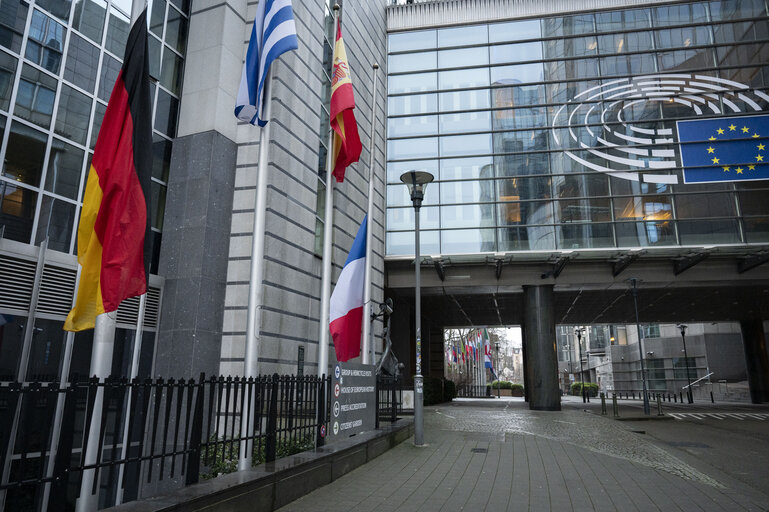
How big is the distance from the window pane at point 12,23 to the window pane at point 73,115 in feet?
4.19

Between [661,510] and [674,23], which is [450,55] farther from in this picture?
[661,510]

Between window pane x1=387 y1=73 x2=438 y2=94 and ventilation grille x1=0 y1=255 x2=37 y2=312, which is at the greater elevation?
window pane x1=387 y1=73 x2=438 y2=94

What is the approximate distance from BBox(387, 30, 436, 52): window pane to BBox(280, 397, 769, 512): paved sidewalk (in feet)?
83.1

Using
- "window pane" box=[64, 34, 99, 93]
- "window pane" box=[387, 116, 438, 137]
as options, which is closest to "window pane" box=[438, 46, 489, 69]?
"window pane" box=[387, 116, 438, 137]

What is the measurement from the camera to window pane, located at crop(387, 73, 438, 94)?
101ft

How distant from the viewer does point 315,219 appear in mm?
18062

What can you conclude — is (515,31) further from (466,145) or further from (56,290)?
→ (56,290)

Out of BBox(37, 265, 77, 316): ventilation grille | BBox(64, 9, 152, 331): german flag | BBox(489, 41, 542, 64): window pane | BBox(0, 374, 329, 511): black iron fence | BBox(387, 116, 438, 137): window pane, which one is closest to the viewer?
BBox(0, 374, 329, 511): black iron fence

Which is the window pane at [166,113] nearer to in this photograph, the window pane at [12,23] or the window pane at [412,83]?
the window pane at [12,23]

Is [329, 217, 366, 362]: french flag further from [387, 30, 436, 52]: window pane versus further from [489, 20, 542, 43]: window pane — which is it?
[489, 20, 542, 43]: window pane

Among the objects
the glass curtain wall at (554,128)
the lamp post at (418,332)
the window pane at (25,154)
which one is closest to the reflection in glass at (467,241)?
the glass curtain wall at (554,128)

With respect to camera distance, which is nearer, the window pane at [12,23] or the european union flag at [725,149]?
the window pane at [12,23]

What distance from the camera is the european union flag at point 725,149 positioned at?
26188mm

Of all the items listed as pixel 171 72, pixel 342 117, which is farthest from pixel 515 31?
pixel 171 72
